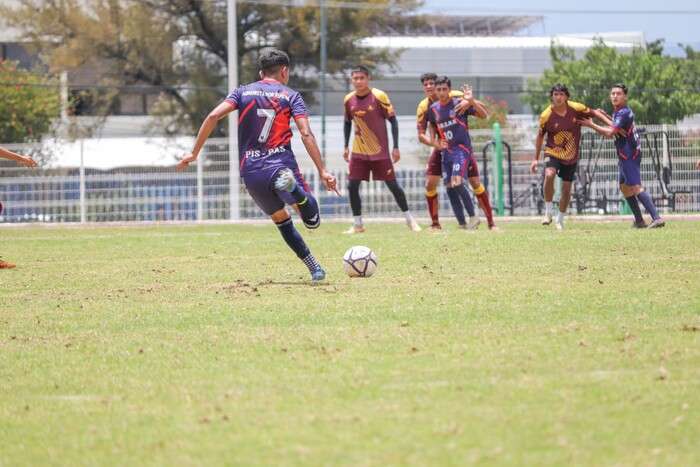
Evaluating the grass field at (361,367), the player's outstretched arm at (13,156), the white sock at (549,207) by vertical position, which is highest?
the player's outstretched arm at (13,156)

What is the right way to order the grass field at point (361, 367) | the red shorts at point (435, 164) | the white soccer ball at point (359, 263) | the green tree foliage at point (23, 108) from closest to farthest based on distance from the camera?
1. the grass field at point (361, 367)
2. the white soccer ball at point (359, 263)
3. the red shorts at point (435, 164)
4. the green tree foliage at point (23, 108)

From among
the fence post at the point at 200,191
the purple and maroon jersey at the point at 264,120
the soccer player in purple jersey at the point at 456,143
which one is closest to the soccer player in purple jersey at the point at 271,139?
the purple and maroon jersey at the point at 264,120

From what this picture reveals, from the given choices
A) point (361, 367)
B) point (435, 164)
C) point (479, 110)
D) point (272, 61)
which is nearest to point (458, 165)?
point (479, 110)

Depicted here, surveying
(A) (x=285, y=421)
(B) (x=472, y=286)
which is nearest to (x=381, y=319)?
(B) (x=472, y=286)

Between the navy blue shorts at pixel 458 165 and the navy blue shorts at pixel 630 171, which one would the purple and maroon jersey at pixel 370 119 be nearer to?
the navy blue shorts at pixel 458 165

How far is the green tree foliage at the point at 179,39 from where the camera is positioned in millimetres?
41156

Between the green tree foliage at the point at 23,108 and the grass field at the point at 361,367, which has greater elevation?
the green tree foliage at the point at 23,108

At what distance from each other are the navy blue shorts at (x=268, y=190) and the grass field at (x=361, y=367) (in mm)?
702

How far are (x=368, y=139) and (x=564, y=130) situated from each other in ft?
10.1

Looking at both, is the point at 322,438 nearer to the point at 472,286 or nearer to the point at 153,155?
the point at 472,286

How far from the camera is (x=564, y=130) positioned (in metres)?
16.9

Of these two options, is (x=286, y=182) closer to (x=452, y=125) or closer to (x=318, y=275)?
(x=318, y=275)

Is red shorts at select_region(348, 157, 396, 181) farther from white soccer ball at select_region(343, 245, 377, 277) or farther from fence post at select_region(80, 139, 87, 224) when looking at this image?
fence post at select_region(80, 139, 87, 224)

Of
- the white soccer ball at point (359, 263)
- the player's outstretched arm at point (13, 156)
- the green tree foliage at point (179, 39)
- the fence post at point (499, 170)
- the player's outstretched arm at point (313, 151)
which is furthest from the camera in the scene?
the green tree foliage at point (179, 39)
